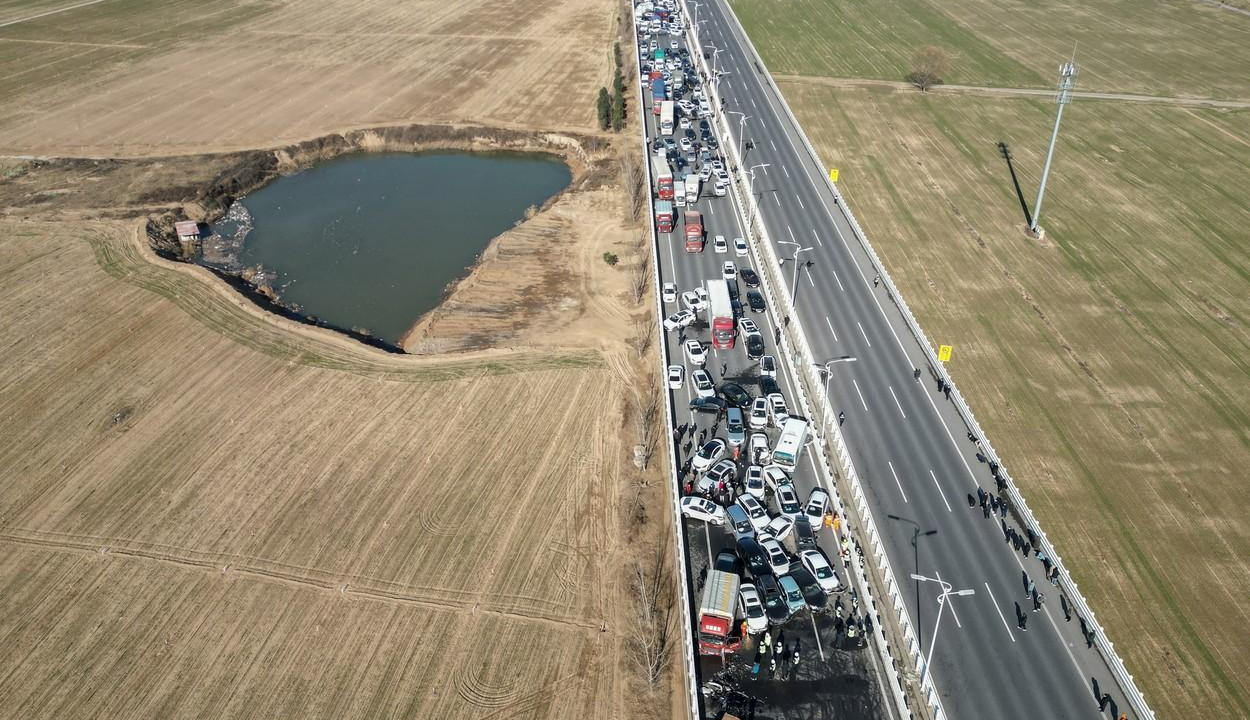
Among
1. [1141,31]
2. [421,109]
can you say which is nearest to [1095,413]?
[421,109]

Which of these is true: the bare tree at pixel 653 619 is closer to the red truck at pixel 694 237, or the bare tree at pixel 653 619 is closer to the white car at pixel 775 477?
the white car at pixel 775 477

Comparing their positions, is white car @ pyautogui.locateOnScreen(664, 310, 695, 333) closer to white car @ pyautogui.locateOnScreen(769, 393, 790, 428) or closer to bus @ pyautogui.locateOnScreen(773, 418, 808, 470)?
white car @ pyautogui.locateOnScreen(769, 393, 790, 428)

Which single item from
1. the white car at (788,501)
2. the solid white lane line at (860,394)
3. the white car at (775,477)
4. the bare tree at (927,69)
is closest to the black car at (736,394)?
the white car at (775,477)

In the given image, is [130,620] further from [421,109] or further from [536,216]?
[421,109]

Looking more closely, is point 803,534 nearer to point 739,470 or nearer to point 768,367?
point 739,470

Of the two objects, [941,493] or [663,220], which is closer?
[941,493]

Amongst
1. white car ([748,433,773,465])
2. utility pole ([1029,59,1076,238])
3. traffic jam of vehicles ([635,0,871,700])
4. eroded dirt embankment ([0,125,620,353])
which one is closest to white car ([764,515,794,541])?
traffic jam of vehicles ([635,0,871,700])

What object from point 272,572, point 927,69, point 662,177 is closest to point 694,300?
point 662,177
